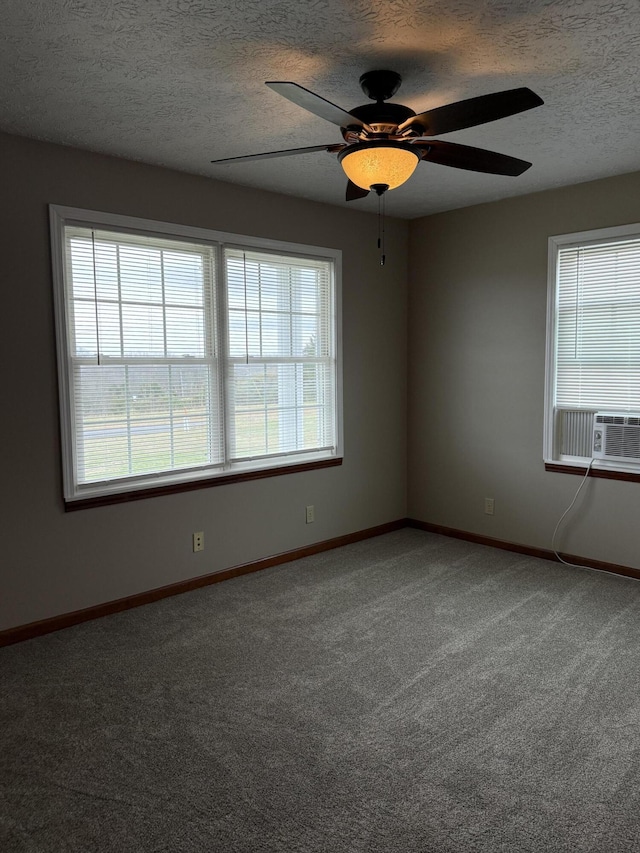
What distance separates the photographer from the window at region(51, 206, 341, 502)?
3387 mm

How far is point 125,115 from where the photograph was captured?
2828mm

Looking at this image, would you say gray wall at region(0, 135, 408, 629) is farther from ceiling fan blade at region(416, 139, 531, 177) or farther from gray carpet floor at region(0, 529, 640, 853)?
ceiling fan blade at region(416, 139, 531, 177)

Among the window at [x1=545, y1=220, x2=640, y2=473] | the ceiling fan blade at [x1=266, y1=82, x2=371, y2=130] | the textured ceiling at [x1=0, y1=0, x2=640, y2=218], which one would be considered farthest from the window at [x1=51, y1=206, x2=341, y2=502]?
the ceiling fan blade at [x1=266, y1=82, x2=371, y2=130]

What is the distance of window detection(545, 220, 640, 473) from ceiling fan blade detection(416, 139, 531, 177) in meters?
1.83

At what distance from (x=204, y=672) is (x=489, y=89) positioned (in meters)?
2.83

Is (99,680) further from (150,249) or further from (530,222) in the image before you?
(530,222)

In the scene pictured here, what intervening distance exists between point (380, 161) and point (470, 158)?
416 millimetres

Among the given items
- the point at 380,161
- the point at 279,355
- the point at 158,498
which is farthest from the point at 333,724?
the point at 279,355

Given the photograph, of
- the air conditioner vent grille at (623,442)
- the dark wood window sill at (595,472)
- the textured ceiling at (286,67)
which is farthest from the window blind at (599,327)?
the textured ceiling at (286,67)

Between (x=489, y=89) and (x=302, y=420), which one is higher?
(x=489, y=89)

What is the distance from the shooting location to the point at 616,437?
407 cm

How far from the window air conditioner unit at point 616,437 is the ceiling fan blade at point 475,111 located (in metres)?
2.55

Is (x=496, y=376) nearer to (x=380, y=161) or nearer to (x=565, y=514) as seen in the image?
(x=565, y=514)

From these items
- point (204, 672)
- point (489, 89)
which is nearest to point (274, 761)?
point (204, 672)
